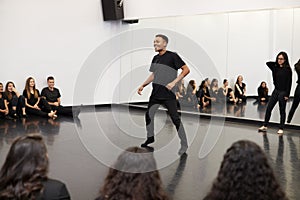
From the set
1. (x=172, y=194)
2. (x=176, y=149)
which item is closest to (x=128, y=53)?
(x=176, y=149)

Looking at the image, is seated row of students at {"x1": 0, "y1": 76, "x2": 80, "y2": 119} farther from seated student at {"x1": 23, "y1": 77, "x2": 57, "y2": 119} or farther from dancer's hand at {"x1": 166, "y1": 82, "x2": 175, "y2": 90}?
dancer's hand at {"x1": 166, "y1": 82, "x2": 175, "y2": 90}

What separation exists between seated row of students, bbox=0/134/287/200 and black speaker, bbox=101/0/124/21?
26.0 feet

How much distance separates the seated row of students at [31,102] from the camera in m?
7.79

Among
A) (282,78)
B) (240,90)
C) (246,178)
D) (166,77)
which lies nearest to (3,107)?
(166,77)

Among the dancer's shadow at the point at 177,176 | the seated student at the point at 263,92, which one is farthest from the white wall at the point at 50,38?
the dancer's shadow at the point at 177,176

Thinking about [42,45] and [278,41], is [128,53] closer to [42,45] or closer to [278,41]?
[42,45]

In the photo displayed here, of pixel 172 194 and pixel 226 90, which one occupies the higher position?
pixel 226 90

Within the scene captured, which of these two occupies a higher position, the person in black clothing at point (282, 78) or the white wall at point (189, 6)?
the white wall at point (189, 6)

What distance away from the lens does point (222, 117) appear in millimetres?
8117

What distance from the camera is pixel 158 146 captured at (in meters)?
5.37

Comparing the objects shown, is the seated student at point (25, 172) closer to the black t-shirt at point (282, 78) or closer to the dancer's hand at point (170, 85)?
the dancer's hand at point (170, 85)

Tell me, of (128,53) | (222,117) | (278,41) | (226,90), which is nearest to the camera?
(278,41)

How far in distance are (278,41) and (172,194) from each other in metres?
5.03

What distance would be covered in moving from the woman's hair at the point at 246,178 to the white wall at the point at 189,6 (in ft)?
18.7
